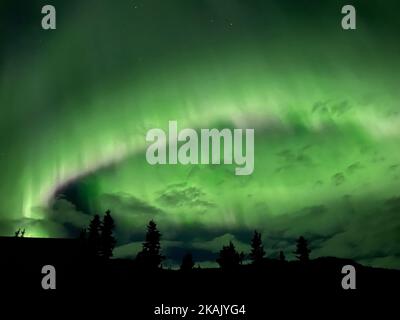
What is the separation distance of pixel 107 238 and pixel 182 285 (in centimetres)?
2350

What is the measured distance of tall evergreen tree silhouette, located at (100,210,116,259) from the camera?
50.9 m

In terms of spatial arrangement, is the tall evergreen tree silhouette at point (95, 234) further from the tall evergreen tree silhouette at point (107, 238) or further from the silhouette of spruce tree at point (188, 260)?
the silhouette of spruce tree at point (188, 260)

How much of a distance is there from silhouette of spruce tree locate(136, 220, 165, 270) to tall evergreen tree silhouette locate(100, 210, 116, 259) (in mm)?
3394

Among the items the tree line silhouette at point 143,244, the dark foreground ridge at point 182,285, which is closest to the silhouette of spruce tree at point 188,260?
the tree line silhouette at point 143,244

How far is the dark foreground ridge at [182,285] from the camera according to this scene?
2898cm

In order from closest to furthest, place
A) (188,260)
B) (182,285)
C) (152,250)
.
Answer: (182,285)
(152,250)
(188,260)

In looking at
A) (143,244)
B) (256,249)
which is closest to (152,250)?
(143,244)

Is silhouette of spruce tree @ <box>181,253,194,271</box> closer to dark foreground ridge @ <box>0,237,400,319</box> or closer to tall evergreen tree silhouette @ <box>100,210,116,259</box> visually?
tall evergreen tree silhouette @ <box>100,210,116,259</box>

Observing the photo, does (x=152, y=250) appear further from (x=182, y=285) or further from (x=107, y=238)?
(x=182, y=285)

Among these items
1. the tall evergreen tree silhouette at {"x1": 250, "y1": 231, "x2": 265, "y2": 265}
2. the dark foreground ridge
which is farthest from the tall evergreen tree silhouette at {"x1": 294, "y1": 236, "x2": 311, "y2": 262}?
the dark foreground ridge

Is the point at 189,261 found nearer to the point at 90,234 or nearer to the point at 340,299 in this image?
the point at 90,234

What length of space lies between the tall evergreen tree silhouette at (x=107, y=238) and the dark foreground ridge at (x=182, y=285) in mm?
Result: 15835

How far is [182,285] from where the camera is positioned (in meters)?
30.7
